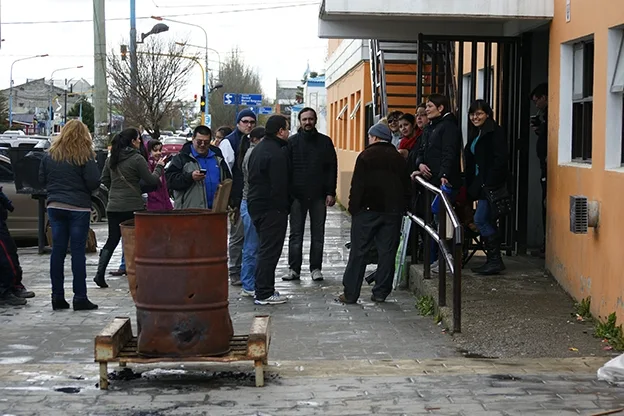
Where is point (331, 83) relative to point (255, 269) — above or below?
above

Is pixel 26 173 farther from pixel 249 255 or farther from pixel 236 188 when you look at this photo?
pixel 249 255

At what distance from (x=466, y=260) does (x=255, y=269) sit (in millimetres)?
2190

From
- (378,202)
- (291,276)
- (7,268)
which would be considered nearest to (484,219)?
(378,202)

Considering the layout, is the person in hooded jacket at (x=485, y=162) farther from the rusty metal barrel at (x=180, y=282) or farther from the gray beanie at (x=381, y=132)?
the rusty metal barrel at (x=180, y=282)

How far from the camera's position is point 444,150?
1023cm

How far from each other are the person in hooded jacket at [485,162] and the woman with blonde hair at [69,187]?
3.59 meters

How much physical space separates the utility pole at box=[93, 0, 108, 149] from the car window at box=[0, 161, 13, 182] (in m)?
8.18

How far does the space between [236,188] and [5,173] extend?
6580 mm

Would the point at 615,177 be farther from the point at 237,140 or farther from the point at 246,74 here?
the point at 246,74

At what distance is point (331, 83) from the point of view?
113 feet

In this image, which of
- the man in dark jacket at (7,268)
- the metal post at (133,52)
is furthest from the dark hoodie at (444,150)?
the metal post at (133,52)

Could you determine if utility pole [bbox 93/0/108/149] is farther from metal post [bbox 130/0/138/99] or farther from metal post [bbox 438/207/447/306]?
metal post [bbox 438/207/447/306]

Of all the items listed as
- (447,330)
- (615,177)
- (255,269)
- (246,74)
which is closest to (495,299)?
(447,330)

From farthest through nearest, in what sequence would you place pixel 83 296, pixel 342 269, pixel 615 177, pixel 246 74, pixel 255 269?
pixel 246 74 < pixel 342 269 < pixel 255 269 < pixel 83 296 < pixel 615 177
